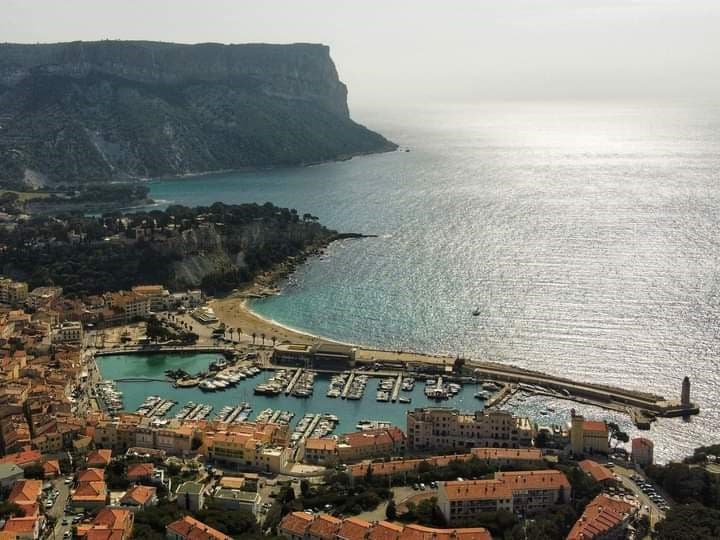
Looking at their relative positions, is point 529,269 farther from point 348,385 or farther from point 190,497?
point 190,497

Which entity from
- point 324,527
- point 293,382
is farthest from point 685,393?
point 324,527

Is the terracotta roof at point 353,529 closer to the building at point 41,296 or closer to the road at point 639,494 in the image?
the road at point 639,494

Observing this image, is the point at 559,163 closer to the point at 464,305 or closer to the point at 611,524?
the point at 464,305

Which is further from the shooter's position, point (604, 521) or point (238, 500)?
point (238, 500)

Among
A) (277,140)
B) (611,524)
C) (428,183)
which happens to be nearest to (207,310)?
(611,524)

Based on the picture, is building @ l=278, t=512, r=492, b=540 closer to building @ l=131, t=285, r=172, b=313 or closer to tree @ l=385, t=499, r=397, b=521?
tree @ l=385, t=499, r=397, b=521

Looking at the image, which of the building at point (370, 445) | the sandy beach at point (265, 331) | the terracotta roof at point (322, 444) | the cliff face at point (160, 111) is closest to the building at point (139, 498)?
the terracotta roof at point (322, 444)
